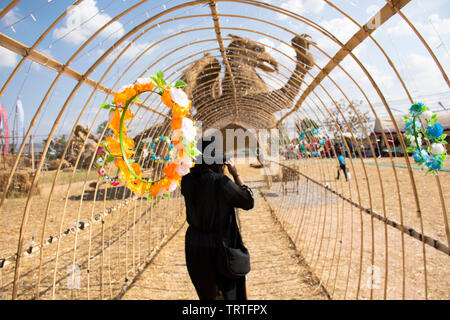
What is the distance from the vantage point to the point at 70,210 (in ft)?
32.5

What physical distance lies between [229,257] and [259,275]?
8.24 ft

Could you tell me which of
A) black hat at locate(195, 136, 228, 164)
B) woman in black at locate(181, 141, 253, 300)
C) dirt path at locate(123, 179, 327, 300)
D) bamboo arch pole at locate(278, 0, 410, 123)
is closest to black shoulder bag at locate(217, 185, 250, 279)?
woman in black at locate(181, 141, 253, 300)

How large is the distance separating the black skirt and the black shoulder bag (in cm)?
8

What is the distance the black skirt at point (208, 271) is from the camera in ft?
7.98

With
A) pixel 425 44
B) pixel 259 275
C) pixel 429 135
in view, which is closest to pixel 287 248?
pixel 259 275

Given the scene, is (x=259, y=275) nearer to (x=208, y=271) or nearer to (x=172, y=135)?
(x=208, y=271)

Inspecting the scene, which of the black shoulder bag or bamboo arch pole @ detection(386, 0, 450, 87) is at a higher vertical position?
bamboo arch pole @ detection(386, 0, 450, 87)

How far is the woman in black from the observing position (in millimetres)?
2436

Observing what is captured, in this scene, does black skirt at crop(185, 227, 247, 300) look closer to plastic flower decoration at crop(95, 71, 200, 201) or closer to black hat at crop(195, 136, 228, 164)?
plastic flower decoration at crop(95, 71, 200, 201)

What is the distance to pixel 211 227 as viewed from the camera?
2461 millimetres

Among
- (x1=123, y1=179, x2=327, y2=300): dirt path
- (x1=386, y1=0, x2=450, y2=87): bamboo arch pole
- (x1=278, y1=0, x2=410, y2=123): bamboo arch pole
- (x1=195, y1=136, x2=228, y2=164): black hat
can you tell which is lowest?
(x1=123, y1=179, x2=327, y2=300): dirt path

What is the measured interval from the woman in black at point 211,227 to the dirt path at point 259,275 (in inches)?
67.8

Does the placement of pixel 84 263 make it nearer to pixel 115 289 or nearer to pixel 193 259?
pixel 115 289
